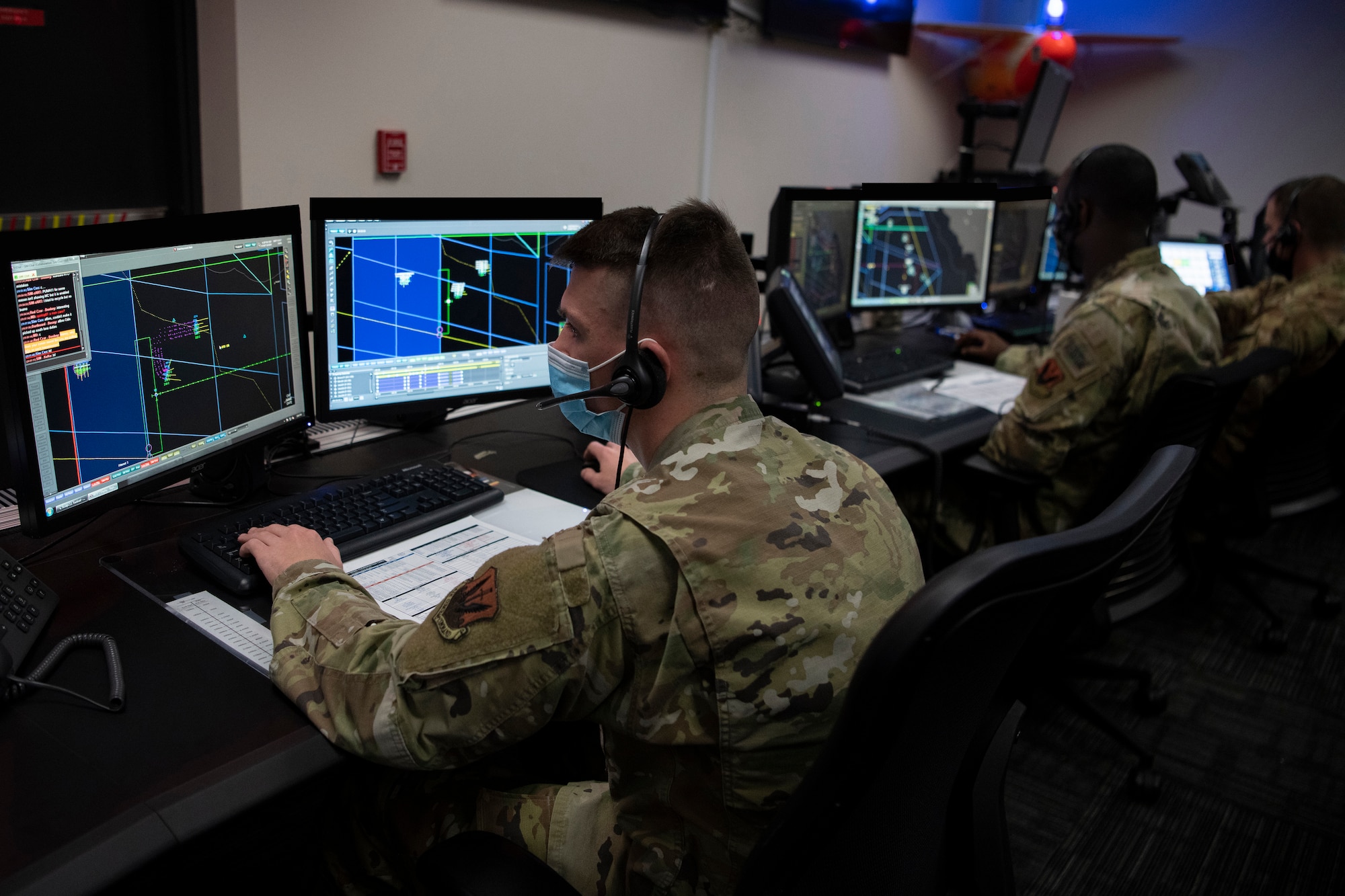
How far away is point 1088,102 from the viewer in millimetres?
5293

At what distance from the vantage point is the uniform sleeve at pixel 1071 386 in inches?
80.4

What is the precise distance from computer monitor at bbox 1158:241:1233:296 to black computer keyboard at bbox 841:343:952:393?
1477 millimetres

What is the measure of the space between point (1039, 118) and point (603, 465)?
3.41 metres

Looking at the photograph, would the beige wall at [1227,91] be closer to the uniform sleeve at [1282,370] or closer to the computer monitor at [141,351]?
the uniform sleeve at [1282,370]

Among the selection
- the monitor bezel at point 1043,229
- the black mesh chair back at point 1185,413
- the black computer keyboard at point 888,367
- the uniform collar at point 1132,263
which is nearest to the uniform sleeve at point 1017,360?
the black computer keyboard at point 888,367

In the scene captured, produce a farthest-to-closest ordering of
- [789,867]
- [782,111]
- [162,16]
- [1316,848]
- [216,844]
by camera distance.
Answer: [782,111] < [162,16] < [1316,848] < [216,844] < [789,867]

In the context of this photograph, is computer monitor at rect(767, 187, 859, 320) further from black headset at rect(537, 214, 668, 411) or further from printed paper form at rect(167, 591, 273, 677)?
printed paper form at rect(167, 591, 273, 677)

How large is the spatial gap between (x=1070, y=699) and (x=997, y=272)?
4.85ft

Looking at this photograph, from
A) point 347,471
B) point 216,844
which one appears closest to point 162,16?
point 347,471

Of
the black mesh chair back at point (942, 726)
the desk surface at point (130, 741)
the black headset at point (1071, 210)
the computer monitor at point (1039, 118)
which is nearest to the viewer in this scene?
the black mesh chair back at point (942, 726)

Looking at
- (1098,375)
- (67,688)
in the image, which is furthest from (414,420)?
(1098,375)

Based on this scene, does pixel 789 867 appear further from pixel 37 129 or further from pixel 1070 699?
pixel 37 129

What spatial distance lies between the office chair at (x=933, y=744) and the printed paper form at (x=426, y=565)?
34 cm

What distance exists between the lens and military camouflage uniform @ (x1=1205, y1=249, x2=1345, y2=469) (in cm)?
255
